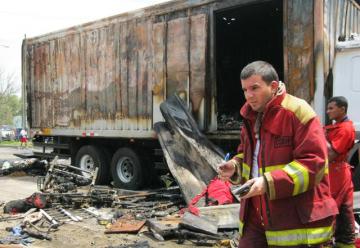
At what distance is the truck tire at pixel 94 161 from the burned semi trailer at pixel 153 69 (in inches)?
0.9

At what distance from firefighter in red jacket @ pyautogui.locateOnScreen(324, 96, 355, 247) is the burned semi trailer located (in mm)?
2402

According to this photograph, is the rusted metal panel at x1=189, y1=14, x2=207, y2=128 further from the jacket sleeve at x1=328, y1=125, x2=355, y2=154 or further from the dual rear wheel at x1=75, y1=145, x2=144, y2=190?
the jacket sleeve at x1=328, y1=125, x2=355, y2=154

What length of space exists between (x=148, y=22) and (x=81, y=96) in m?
2.63

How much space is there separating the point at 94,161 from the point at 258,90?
29.0 feet

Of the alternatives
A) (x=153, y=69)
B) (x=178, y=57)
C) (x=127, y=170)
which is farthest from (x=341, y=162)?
(x=127, y=170)

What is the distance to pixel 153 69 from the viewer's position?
31.0ft

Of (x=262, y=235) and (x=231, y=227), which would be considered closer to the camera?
(x=262, y=235)

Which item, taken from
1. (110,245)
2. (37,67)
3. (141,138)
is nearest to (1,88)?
(37,67)

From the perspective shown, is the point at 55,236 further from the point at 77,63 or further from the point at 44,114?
the point at 44,114

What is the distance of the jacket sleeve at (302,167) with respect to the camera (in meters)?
2.32

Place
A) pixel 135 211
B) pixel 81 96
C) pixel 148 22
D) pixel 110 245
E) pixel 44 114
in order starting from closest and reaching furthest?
pixel 110 245, pixel 135 211, pixel 148 22, pixel 81 96, pixel 44 114

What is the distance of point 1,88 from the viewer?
185 ft

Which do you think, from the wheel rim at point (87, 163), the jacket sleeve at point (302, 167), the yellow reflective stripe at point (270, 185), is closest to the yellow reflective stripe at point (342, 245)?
the jacket sleeve at point (302, 167)

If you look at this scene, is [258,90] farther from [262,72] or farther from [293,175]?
[293,175]
